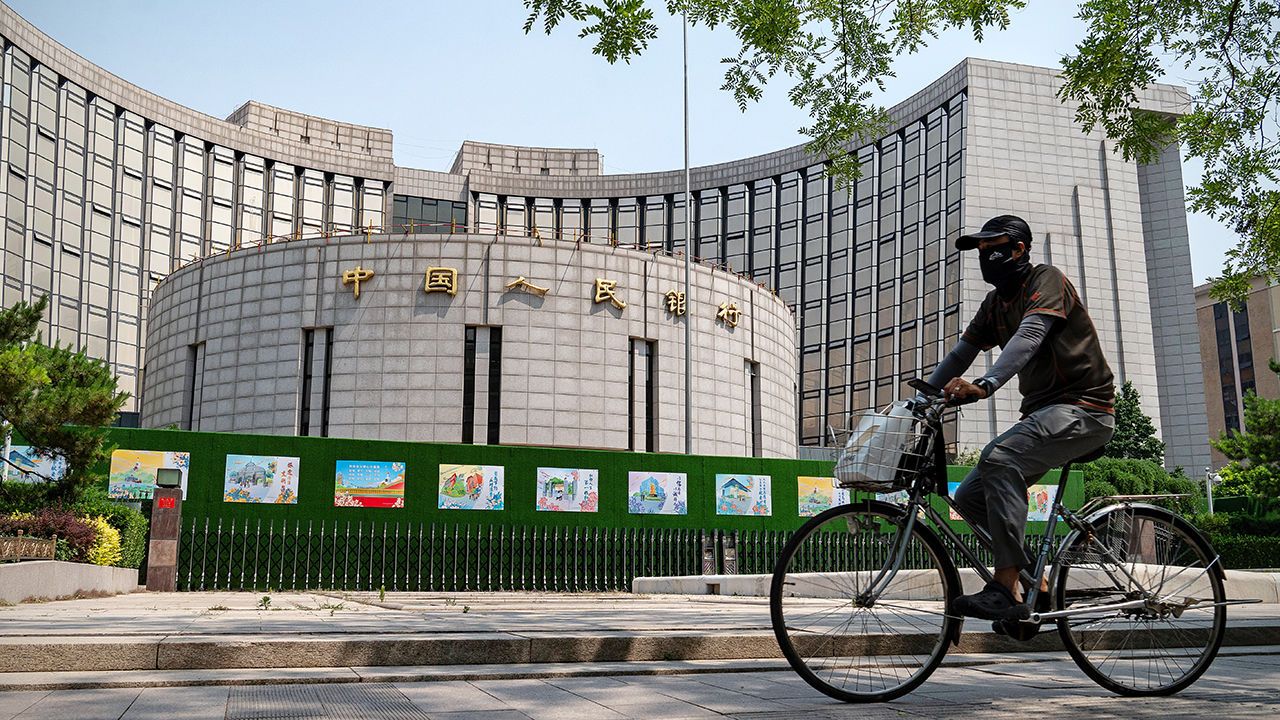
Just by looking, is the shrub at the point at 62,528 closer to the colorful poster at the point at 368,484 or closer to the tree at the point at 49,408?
the tree at the point at 49,408

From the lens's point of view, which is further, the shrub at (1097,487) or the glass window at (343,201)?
the glass window at (343,201)

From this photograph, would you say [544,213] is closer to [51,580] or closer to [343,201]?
[343,201]

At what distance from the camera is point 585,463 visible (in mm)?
26203

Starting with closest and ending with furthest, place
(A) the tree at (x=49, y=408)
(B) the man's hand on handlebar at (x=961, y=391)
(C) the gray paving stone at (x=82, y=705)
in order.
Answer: (C) the gray paving stone at (x=82, y=705)
(B) the man's hand on handlebar at (x=961, y=391)
(A) the tree at (x=49, y=408)

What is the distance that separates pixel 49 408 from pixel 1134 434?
5783cm

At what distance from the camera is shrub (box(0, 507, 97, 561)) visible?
47.9ft

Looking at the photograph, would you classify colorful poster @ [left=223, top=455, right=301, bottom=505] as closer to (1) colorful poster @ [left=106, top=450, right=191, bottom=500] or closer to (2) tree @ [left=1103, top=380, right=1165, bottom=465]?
(1) colorful poster @ [left=106, top=450, right=191, bottom=500]

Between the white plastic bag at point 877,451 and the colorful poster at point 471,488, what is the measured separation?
21.4 meters

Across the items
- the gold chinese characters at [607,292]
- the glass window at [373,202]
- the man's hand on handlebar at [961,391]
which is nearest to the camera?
the man's hand on handlebar at [961,391]

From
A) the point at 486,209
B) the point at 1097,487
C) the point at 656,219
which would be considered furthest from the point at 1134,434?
the point at 486,209

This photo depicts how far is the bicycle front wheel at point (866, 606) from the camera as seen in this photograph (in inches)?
171

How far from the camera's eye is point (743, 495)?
91.6ft

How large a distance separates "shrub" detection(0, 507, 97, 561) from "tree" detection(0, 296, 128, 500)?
0.83 meters

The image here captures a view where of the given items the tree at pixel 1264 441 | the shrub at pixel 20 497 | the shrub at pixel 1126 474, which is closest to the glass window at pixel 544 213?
the shrub at pixel 1126 474
